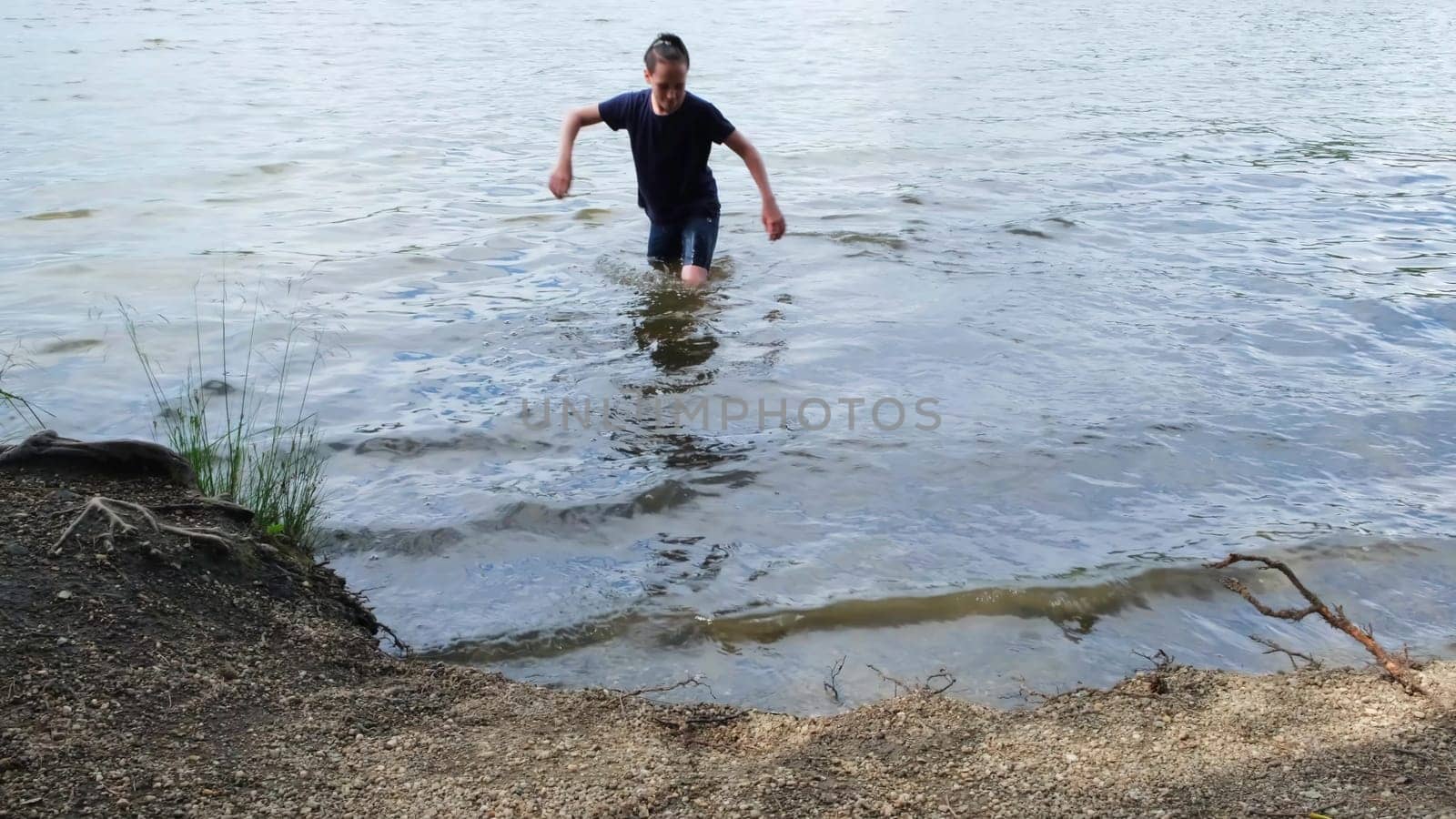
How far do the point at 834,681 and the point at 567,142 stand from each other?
441cm

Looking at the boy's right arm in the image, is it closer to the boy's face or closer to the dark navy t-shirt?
the dark navy t-shirt

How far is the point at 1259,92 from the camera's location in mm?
18641

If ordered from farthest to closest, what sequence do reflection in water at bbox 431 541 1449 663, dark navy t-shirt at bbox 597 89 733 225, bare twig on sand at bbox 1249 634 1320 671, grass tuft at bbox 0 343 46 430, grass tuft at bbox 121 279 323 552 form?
dark navy t-shirt at bbox 597 89 733 225 → grass tuft at bbox 0 343 46 430 → grass tuft at bbox 121 279 323 552 → reflection in water at bbox 431 541 1449 663 → bare twig on sand at bbox 1249 634 1320 671

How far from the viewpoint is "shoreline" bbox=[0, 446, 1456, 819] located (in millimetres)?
2893

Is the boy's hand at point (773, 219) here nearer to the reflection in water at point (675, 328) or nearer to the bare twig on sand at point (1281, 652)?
the reflection in water at point (675, 328)

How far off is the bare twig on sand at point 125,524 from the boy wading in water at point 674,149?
146 inches

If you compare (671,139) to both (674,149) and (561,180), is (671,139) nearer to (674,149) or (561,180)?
(674,149)

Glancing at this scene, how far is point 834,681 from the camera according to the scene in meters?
4.19

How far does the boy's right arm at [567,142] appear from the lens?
7188mm

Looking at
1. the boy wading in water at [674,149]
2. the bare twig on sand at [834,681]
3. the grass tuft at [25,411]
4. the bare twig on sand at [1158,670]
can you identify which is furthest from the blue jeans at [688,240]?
the bare twig on sand at [1158,670]

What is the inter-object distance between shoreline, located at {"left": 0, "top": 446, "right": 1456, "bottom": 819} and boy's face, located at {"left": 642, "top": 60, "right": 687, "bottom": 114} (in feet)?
13.6

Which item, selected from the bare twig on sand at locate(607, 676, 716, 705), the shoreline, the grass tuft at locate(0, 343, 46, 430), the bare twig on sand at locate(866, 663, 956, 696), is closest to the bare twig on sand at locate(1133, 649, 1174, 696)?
the shoreline

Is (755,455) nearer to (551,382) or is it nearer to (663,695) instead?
(551,382)

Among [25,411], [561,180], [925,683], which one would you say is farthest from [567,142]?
[925,683]
